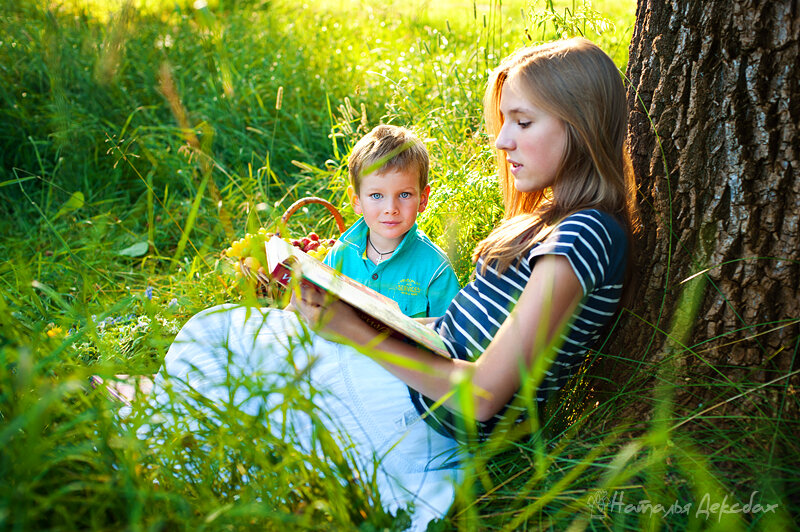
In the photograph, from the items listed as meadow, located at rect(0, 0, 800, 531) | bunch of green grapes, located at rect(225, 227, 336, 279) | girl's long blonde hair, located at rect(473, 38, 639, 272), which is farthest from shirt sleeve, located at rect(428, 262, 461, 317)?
girl's long blonde hair, located at rect(473, 38, 639, 272)

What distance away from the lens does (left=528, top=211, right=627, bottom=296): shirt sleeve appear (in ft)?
4.99

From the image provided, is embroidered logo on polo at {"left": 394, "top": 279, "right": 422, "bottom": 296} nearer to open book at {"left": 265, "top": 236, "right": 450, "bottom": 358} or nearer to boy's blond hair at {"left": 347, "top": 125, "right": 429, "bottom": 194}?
boy's blond hair at {"left": 347, "top": 125, "right": 429, "bottom": 194}

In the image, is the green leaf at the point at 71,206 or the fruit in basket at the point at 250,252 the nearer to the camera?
the fruit in basket at the point at 250,252

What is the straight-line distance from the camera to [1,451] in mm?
1139

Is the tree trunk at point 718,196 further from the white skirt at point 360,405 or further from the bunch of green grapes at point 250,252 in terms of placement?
the bunch of green grapes at point 250,252

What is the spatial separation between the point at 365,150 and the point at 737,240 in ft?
4.70

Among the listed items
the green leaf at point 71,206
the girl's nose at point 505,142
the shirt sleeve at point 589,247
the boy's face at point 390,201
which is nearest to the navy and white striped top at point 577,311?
the shirt sleeve at point 589,247

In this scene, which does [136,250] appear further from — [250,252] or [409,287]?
[250,252]

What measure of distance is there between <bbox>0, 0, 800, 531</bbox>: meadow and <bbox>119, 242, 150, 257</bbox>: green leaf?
2 cm

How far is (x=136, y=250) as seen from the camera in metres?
3.50

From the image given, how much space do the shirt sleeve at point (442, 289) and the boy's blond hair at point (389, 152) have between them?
373mm

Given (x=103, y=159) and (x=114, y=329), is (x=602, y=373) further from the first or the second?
(x=103, y=159)

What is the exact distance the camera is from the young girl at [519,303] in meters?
1.52

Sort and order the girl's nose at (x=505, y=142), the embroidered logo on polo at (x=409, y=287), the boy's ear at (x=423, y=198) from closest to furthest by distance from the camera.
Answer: the girl's nose at (x=505, y=142) → the embroidered logo on polo at (x=409, y=287) → the boy's ear at (x=423, y=198)
